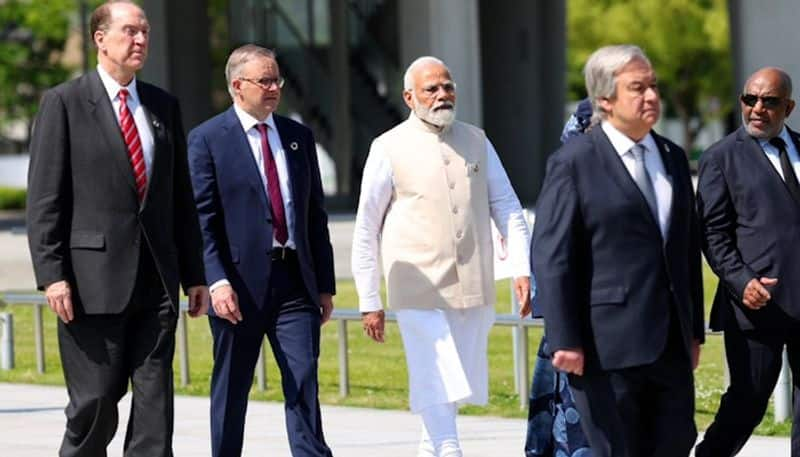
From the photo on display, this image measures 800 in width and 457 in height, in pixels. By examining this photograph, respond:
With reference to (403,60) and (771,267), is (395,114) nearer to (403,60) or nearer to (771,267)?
(403,60)

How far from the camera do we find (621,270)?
660 cm

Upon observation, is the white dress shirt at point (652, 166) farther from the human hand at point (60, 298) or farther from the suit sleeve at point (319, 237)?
the suit sleeve at point (319, 237)

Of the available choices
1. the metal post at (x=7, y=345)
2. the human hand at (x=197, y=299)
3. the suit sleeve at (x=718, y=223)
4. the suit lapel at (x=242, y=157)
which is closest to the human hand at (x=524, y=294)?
the suit sleeve at (x=718, y=223)

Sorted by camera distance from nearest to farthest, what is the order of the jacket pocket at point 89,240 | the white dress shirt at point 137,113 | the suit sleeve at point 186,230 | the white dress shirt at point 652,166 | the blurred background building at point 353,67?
the white dress shirt at point 652,166, the jacket pocket at point 89,240, the white dress shirt at point 137,113, the suit sleeve at point 186,230, the blurred background building at point 353,67

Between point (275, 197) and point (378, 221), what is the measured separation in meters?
0.48

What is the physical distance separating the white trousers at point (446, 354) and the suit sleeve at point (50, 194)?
5.65ft

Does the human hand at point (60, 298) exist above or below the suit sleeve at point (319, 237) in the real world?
below

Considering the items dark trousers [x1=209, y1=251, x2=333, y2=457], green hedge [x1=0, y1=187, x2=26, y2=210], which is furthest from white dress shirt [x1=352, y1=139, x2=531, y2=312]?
green hedge [x1=0, y1=187, x2=26, y2=210]

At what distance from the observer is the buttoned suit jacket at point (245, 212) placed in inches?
346

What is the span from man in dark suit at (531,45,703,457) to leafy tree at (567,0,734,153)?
2425 inches

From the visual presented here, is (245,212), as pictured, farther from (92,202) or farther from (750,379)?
(750,379)

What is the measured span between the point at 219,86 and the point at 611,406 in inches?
1467

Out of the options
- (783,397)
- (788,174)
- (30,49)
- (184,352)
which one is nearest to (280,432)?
(184,352)

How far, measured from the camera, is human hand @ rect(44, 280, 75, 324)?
776cm
